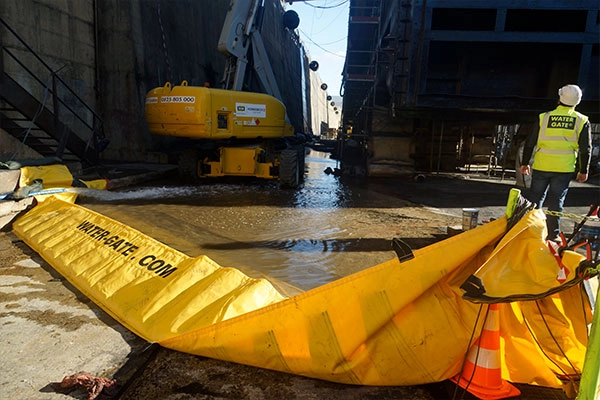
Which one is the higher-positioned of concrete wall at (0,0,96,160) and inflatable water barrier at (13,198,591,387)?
concrete wall at (0,0,96,160)

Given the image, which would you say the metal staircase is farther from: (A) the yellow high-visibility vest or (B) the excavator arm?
(A) the yellow high-visibility vest

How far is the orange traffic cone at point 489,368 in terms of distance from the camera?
6.53 feet

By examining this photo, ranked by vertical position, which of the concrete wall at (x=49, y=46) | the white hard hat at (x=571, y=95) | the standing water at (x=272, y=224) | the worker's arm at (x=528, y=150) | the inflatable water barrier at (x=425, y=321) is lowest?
the standing water at (x=272, y=224)

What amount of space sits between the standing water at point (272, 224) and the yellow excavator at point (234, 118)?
0.49 meters

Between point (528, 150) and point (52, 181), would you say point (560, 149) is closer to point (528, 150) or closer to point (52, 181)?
point (528, 150)

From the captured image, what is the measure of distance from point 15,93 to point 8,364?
6.47m

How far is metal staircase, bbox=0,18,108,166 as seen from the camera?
715 cm

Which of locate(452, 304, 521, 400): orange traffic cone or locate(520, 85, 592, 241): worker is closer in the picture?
locate(452, 304, 521, 400): orange traffic cone

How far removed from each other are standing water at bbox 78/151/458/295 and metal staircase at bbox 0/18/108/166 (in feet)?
5.21

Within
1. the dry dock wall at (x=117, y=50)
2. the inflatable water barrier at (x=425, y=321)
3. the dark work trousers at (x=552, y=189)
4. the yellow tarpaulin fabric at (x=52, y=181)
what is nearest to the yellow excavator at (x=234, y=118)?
the yellow tarpaulin fabric at (x=52, y=181)

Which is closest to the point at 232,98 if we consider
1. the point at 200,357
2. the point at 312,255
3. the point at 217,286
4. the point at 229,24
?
the point at 229,24

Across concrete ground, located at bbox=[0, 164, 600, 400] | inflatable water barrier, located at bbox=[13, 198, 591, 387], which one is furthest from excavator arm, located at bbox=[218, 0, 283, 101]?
inflatable water barrier, located at bbox=[13, 198, 591, 387]

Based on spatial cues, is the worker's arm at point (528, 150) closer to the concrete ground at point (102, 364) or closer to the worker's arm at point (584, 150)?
the worker's arm at point (584, 150)

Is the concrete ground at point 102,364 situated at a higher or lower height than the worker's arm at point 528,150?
lower
